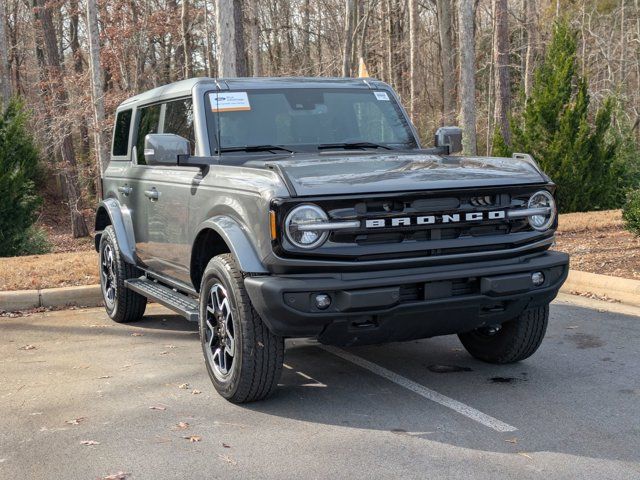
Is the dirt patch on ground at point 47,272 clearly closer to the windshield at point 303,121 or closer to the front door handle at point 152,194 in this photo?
the front door handle at point 152,194

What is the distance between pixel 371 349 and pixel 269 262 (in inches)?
83.1

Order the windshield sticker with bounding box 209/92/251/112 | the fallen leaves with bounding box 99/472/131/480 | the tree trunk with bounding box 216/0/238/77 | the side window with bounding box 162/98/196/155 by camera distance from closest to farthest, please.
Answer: the fallen leaves with bounding box 99/472/131/480 < the windshield sticker with bounding box 209/92/251/112 < the side window with bounding box 162/98/196/155 < the tree trunk with bounding box 216/0/238/77

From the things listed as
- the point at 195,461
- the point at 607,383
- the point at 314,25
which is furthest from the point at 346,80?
the point at 314,25

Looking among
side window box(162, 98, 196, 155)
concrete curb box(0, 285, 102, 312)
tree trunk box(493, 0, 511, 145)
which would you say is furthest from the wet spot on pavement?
tree trunk box(493, 0, 511, 145)

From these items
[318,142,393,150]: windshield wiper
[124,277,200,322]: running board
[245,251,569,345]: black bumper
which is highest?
[318,142,393,150]: windshield wiper

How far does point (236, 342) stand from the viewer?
4.61 metres

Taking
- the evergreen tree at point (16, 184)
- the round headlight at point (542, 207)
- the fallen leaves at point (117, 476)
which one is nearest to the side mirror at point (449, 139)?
the round headlight at point (542, 207)

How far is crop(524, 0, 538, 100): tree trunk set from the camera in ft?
102

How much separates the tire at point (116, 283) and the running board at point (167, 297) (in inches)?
7.7

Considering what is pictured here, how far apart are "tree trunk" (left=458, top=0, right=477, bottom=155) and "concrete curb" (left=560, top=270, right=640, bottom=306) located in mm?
9014

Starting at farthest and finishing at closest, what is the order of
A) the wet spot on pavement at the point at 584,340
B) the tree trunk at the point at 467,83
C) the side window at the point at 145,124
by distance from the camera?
the tree trunk at the point at 467,83
the side window at the point at 145,124
the wet spot on pavement at the point at 584,340

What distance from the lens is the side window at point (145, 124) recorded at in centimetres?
677

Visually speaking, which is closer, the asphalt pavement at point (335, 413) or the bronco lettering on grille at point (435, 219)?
the asphalt pavement at point (335, 413)

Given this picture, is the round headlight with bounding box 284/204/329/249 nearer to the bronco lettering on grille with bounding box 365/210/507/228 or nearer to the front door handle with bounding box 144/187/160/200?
the bronco lettering on grille with bounding box 365/210/507/228
